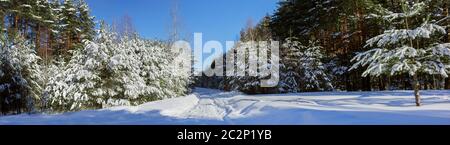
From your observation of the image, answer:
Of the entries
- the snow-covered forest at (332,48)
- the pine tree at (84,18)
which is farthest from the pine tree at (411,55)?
the pine tree at (84,18)

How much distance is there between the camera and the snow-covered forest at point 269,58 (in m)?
11.6

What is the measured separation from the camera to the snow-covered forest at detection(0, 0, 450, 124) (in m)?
11.6

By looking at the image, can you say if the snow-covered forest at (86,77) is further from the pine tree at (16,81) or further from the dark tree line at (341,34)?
the dark tree line at (341,34)

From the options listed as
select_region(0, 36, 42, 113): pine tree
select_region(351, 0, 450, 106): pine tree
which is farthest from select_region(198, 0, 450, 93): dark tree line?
select_region(0, 36, 42, 113): pine tree

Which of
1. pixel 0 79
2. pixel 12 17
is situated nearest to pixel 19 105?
pixel 0 79

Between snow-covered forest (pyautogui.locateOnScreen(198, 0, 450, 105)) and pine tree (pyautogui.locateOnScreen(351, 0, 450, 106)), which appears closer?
pine tree (pyautogui.locateOnScreen(351, 0, 450, 106))

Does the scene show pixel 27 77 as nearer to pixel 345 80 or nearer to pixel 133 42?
pixel 133 42

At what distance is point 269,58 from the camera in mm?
30141

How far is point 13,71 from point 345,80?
81.2 feet

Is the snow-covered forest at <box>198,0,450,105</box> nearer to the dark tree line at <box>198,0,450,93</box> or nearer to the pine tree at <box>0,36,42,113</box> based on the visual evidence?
the dark tree line at <box>198,0,450,93</box>

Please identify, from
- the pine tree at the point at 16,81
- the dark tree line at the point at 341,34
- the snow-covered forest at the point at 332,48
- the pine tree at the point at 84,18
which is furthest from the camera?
the pine tree at the point at 84,18

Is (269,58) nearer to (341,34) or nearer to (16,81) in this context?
(341,34)

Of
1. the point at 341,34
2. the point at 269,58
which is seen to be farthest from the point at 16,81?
the point at 341,34
